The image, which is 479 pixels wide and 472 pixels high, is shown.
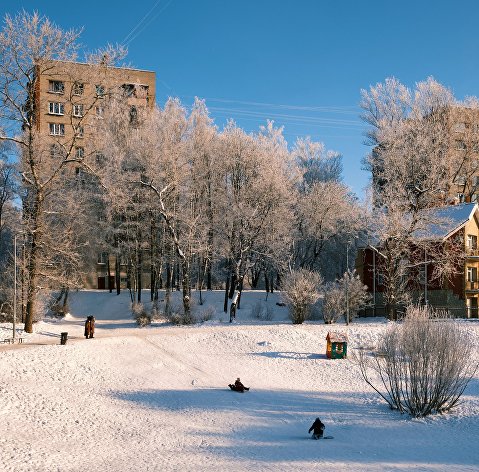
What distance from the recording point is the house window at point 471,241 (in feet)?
129

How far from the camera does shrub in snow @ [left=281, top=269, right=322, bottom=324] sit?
32781mm

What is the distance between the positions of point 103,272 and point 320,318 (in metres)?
28.9

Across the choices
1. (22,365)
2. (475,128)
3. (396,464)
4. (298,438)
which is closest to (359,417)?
(298,438)

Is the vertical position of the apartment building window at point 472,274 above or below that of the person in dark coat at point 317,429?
above

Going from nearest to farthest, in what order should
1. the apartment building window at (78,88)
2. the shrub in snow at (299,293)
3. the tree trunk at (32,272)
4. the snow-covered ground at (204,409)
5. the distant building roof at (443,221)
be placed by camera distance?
the snow-covered ground at (204,409), the apartment building window at (78,88), the tree trunk at (32,272), the shrub in snow at (299,293), the distant building roof at (443,221)

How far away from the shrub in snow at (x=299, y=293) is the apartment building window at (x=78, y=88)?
672 inches

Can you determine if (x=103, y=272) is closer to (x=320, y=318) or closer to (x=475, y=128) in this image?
(x=320, y=318)

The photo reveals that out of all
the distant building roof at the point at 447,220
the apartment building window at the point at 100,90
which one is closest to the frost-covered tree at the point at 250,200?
the distant building roof at the point at 447,220

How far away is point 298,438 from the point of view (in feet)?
50.2

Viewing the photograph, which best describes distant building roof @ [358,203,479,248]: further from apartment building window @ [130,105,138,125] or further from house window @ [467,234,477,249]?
apartment building window @ [130,105,138,125]

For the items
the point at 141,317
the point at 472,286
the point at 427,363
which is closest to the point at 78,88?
the point at 141,317

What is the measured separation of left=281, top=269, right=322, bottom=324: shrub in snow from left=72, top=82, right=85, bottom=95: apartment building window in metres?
17.1

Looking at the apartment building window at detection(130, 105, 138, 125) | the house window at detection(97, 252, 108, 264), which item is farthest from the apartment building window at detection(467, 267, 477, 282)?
the house window at detection(97, 252, 108, 264)

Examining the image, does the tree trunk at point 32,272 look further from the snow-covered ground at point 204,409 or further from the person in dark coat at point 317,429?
the person in dark coat at point 317,429
